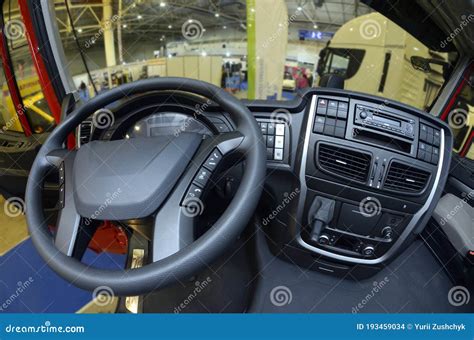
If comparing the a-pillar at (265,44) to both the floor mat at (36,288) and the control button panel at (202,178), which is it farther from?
the control button panel at (202,178)

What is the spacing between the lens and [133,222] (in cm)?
71

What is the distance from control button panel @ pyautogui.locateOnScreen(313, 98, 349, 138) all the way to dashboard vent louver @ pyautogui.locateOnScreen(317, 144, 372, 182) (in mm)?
48

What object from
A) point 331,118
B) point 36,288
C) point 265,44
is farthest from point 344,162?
point 265,44

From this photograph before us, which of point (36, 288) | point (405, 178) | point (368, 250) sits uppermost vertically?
point (405, 178)

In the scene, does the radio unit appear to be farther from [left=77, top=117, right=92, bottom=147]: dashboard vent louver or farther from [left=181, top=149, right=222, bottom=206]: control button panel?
[left=77, top=117, right=92, bottom=147]: dashboard vent louver

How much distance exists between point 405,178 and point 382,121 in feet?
0.69

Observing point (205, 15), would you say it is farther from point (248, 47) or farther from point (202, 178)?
point (202, 178)

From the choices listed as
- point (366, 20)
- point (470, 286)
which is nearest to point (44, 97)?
point (470, 286)

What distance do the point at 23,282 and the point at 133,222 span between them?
149 cm

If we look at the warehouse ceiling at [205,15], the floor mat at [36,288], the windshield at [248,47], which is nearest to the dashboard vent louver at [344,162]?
the windshield at [248,47]

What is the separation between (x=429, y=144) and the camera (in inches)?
39.5

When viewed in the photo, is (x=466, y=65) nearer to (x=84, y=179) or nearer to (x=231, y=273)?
(x=231, y=273)

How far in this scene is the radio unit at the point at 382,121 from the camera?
0.97 meters

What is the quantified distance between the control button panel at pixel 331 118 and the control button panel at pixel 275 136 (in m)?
0.10
